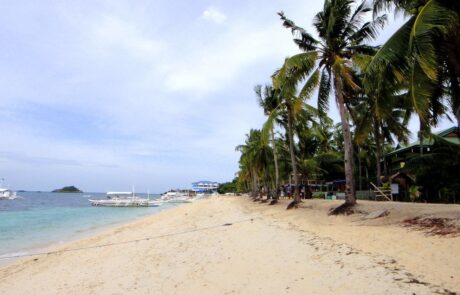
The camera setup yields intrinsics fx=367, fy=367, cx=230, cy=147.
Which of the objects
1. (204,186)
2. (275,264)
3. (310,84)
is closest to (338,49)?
(310,84)

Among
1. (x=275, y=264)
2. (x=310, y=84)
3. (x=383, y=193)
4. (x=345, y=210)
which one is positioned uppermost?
(x=310, y=84)

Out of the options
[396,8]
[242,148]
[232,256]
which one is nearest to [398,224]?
[232,256]

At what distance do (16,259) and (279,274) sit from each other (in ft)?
38.8

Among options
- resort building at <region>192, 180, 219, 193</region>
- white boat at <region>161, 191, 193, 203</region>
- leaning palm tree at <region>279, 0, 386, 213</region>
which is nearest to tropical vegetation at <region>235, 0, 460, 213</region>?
leaning palm tree at <region>279, 0, 386, 213</region>

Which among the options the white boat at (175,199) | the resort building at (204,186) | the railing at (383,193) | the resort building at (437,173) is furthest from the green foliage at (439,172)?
the resort building at (204,186)

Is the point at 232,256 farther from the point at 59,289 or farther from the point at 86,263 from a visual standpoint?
the point at 86,263

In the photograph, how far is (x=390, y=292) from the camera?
5.47 m

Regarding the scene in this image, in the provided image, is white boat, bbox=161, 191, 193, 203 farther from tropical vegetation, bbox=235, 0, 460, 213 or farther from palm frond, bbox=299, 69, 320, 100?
palm frond, bbox=299, 69, 320, 100

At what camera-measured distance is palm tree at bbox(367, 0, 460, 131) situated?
8781 millimetres

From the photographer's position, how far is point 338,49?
17.0 meters

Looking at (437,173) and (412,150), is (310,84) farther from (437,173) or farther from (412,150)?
(412,150)

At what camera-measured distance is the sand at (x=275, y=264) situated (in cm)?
625

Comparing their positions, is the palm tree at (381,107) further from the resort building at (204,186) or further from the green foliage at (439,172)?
the resort building at (204,186)

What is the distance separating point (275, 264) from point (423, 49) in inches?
244
